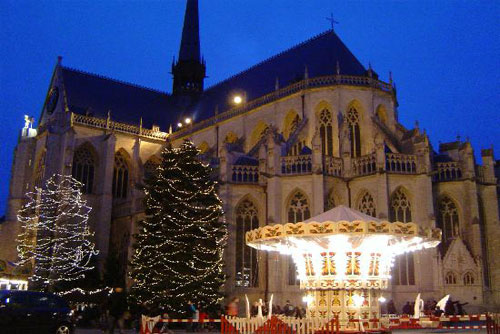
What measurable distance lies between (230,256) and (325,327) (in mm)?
13502

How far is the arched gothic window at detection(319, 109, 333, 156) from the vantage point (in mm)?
31092

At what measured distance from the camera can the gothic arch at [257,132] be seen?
34.8 metres

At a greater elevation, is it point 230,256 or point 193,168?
point 193,168

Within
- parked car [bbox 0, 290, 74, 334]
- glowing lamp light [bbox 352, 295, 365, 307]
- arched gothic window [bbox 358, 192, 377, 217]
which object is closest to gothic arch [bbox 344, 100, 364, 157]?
arched gothic window [bbox 358, 192, 377, 217]

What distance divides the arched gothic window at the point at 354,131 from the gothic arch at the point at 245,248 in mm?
6897

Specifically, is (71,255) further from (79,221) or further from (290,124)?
(290,124)

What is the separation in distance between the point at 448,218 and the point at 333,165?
6.50 meters

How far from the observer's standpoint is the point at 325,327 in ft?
45.6

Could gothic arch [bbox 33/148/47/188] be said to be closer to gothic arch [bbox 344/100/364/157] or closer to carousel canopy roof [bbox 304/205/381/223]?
gothic arch [bbox 344/100/364/157]

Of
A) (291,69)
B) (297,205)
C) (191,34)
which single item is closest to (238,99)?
(291,69)

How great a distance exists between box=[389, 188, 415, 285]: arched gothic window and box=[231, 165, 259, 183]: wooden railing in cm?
718

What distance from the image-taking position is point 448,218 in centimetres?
2788

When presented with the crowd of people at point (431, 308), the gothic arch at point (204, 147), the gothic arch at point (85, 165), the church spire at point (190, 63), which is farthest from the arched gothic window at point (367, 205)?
the church spire at point (190, 63)

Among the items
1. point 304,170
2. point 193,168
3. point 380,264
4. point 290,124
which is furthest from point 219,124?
point 380,264
